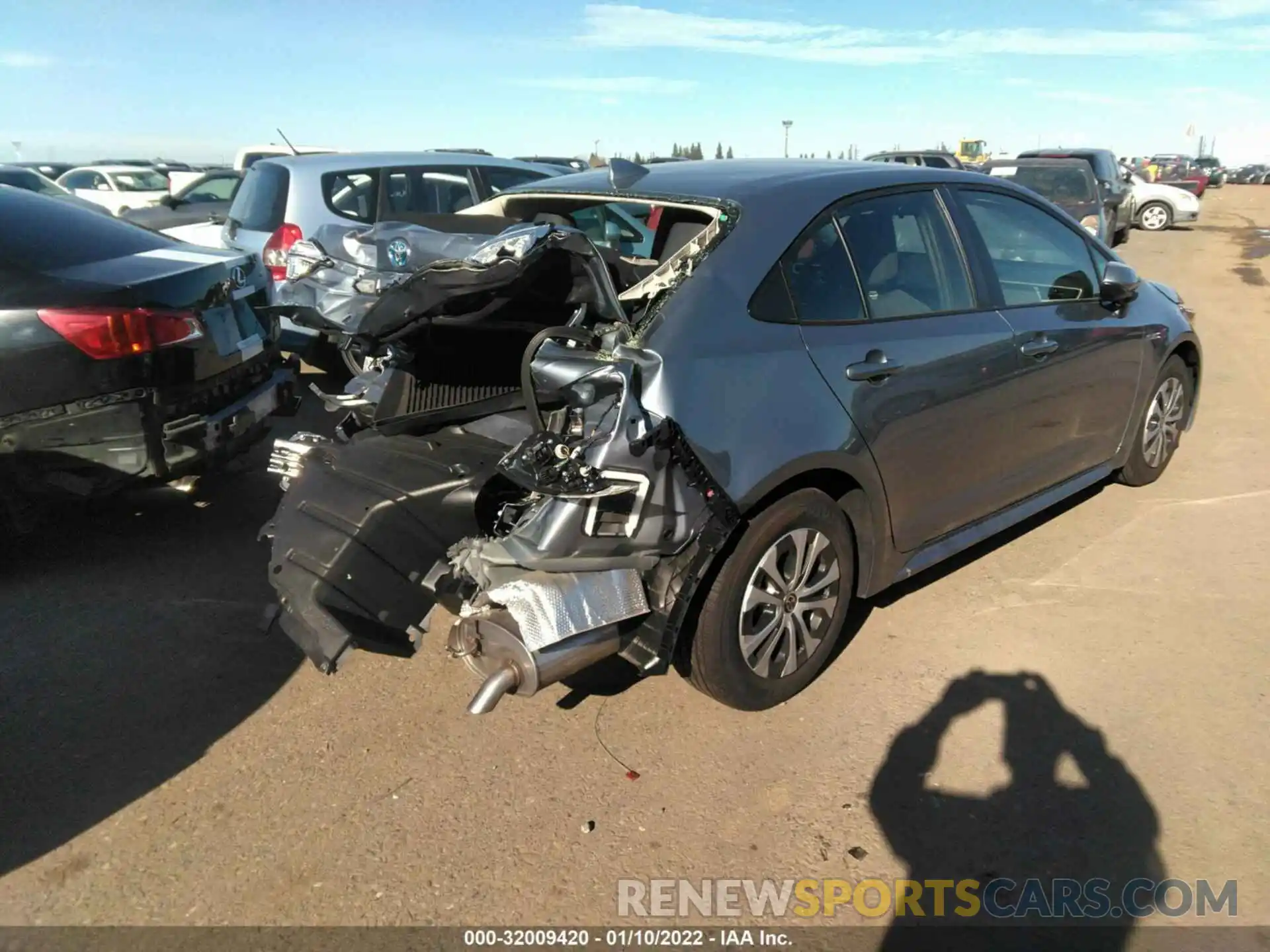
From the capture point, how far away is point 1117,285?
4.43 meters

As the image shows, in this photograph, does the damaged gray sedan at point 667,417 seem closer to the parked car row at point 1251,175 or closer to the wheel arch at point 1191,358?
the wheel arch at point 1191,358

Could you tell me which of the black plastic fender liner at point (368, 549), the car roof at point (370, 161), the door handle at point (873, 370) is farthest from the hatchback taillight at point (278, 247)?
the door handle at point (873, 370)

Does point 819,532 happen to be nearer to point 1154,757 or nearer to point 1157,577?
point 1154,757

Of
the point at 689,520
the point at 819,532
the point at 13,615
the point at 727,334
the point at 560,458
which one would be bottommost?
the point at 13,615

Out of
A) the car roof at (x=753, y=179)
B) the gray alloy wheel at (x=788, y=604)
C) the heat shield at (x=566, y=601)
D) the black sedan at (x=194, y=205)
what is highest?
the car roof at (x=753, y=179)

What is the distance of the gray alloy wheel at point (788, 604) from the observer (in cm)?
311

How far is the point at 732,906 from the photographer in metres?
2.49

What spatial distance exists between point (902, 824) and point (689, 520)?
1100 mm

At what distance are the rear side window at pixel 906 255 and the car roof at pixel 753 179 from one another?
0.30 ft

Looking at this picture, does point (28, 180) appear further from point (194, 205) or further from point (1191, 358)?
point (1191, 358)

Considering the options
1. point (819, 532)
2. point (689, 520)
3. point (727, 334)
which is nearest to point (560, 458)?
point (689, 520)

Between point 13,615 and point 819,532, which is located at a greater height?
point 819,532

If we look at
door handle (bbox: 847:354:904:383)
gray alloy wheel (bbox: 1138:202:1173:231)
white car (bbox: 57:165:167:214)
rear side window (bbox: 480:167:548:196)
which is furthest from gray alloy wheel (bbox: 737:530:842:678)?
gray alloy wheel (bbox: 1138:202:1173:231)

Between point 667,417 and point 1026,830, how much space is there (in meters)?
1.61
